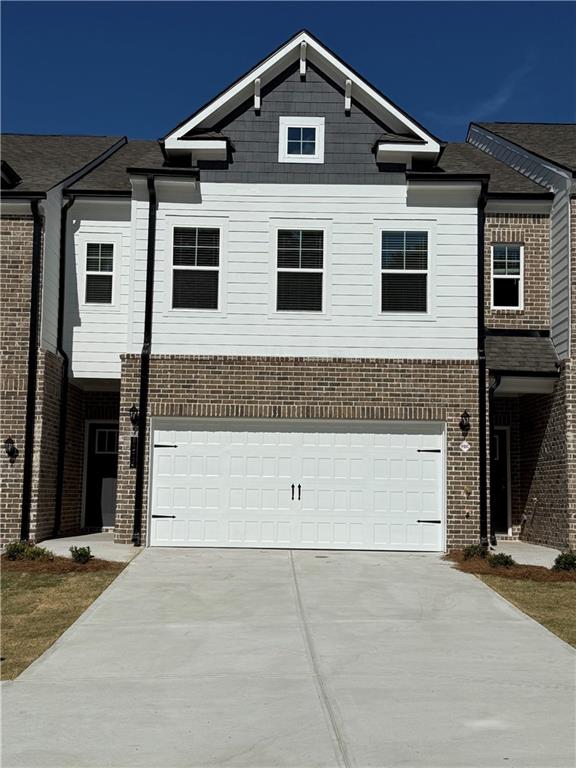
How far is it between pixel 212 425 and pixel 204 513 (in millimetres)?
1601

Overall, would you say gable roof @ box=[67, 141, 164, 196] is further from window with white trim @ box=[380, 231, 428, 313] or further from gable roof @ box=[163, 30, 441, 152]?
window with white trim @ box=[380, 231, 428, 313]

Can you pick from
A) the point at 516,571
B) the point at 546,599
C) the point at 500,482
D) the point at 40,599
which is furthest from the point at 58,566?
the point at 500,482

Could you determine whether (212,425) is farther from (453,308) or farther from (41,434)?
(453,308)

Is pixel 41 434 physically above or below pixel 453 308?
below

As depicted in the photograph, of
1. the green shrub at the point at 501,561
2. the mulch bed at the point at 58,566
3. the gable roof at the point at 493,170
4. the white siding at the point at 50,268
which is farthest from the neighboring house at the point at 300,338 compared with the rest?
the mulch bed at the point at 58,566

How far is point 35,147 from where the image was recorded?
67.9ft

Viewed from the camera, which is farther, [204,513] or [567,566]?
[204,513]

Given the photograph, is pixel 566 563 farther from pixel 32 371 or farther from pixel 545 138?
pixel 545 138

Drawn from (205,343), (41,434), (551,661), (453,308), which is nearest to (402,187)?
(453,308)

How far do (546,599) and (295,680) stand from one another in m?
5.19

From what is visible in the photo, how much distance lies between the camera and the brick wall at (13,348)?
15.8 meters

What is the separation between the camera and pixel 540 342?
1716cm

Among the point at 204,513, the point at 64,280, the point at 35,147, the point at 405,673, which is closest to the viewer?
the point at 405,673

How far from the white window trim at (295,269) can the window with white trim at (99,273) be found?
3381 millimetres
